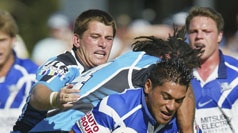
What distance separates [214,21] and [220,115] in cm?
94

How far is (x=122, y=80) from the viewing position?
7527 mm

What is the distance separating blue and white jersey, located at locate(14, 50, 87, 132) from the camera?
7.74 meters

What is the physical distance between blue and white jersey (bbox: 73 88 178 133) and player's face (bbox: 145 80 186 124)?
0.05 meters

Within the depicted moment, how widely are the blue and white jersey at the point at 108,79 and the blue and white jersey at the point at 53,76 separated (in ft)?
0.47

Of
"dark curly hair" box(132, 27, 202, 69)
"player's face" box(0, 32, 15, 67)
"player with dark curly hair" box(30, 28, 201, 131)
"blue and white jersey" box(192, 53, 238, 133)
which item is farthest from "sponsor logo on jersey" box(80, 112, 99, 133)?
"player's face" box(0, 32, 15, 67)

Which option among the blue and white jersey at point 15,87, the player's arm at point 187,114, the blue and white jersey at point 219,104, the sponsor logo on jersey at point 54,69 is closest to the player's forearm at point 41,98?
the sponsor logo on jersey at point 54,69

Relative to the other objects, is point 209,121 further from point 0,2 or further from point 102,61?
point 0,2

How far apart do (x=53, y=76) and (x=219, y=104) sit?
202 centimetres

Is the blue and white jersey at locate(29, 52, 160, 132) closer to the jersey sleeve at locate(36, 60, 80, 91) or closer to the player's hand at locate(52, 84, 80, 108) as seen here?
the jersey sleeve at locate(36, 60, 80, 91)

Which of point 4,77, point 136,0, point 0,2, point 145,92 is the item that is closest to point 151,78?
point 145,92

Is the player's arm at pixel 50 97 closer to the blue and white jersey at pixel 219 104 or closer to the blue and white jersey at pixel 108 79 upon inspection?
the blue and white jersey at pixel 108 79

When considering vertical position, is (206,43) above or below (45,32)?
above

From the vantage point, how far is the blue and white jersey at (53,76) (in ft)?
25.4

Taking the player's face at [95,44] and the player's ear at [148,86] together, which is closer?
the player's ear at [148,86]
